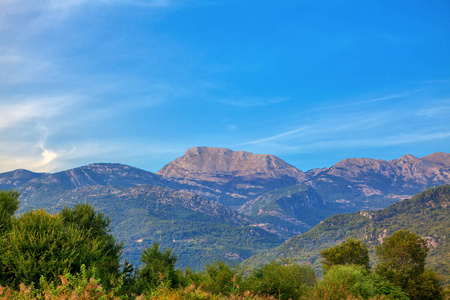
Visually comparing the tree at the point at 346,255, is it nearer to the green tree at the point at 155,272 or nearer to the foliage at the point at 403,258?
the foliage at the point at 403,258

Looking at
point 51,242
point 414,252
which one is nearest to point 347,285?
point 51,242

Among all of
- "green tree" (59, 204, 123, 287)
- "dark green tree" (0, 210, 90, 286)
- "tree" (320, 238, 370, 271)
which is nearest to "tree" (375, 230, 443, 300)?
"tree" (320, 238, 370, 271)

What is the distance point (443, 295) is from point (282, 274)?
40.0 metres

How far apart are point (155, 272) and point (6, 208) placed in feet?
56.7

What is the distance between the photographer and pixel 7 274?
25062 millimetres

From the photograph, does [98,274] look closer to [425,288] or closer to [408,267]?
[425,288]

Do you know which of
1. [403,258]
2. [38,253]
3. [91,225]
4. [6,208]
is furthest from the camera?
[403,258]

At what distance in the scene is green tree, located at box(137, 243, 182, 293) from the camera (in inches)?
1234

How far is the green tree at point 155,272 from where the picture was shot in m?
31.3

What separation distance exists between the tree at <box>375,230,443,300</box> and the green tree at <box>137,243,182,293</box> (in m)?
36.6

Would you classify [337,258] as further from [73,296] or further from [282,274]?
[73,296]

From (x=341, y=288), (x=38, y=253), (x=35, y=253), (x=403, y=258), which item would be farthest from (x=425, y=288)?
(x=35, y=253)

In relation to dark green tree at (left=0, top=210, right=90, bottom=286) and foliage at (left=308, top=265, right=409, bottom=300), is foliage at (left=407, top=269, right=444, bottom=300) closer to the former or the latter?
foliage at (left=308, top=265, right=409, bottom=300)

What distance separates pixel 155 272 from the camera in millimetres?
34938
